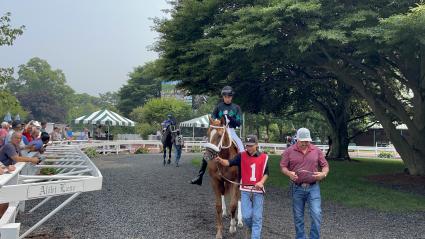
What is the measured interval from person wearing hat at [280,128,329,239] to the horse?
1136 millimetres

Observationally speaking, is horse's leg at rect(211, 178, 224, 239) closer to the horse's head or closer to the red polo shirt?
the horse's head

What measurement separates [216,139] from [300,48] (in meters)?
4.80

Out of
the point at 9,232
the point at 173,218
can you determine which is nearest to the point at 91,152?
the point at 173,218

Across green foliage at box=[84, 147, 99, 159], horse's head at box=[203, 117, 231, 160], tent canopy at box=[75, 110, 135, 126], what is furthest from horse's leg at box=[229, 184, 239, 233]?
tent canopy at box=[75, 110, 135, 126]

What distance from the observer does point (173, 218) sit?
28.4ft

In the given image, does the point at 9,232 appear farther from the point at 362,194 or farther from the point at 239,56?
the point at 362,194

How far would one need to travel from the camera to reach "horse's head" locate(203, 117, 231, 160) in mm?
6742

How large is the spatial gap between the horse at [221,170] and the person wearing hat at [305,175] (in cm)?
114

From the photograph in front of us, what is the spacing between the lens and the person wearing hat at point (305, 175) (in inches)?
249

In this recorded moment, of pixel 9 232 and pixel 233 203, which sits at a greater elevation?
pixel 9 232

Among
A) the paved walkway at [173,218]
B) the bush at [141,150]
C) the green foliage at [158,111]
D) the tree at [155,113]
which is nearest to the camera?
the paved walkway at [173,218]

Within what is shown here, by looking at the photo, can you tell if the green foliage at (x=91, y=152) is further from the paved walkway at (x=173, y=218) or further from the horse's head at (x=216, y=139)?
the horse's head at (x=216, y=139)

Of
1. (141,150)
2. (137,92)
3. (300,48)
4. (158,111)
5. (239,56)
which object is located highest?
(137,92)

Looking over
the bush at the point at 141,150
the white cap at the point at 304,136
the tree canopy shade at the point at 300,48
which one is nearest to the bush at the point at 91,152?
the bush at the point at 141,150
